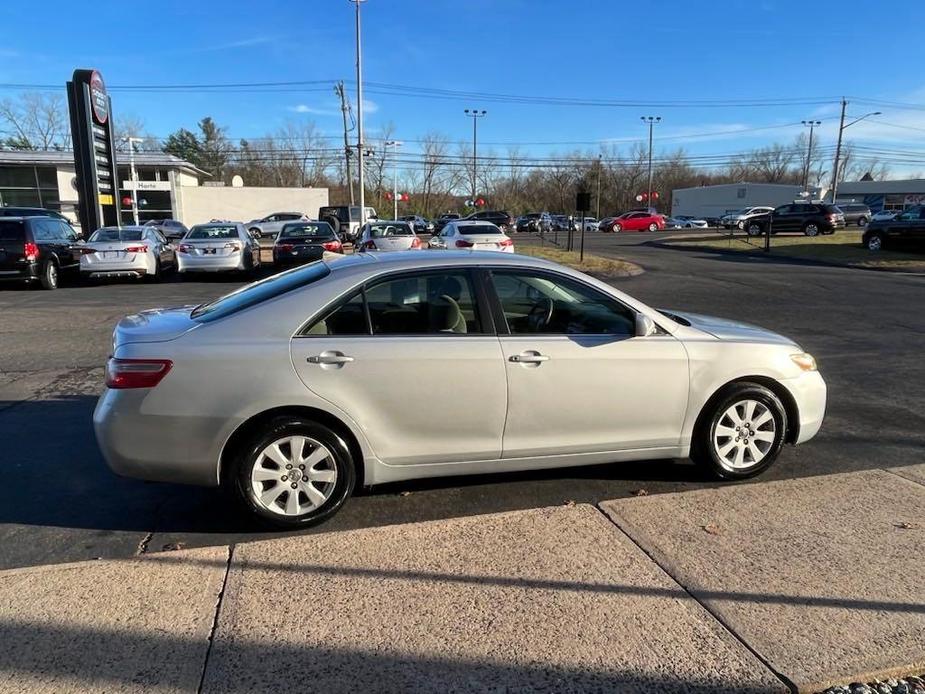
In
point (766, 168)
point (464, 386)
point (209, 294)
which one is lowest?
point (209, 294)

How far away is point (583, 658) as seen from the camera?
104 inches

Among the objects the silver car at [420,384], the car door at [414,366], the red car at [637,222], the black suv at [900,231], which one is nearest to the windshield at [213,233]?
the silver car at [420,384]

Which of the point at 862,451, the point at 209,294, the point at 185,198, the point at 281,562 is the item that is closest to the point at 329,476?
the point at 281,562

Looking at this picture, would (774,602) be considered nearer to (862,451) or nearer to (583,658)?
(583,658)


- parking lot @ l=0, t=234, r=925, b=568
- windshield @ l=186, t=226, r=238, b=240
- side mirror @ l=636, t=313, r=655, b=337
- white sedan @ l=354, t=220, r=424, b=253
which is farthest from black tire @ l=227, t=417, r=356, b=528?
windshield @ l=186, t=226, r=238, b=240

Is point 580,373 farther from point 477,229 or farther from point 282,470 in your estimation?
point 477,229

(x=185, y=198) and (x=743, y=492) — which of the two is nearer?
(x=743, y=492)

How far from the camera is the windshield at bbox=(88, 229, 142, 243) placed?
55.1 ft

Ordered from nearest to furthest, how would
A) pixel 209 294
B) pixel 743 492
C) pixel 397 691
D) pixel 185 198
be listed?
pixel 397 691, pixel 743 492, pixel 209 294, pixel 185 198

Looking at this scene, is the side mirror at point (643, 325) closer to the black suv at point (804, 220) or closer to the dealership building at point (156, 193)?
the black suv at point (804, 220)

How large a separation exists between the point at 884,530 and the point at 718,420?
108 cm

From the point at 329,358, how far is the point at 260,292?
0.81 meters

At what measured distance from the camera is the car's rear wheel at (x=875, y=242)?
26750mm

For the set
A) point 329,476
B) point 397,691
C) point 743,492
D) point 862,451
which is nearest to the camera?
point 397,691
